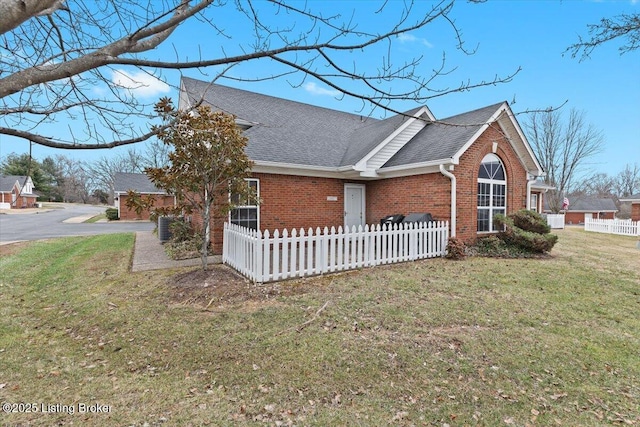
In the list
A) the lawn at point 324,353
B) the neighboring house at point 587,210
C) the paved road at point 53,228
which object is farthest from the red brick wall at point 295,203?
the neighboring house at point 587,210

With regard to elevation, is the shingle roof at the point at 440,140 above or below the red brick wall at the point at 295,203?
above

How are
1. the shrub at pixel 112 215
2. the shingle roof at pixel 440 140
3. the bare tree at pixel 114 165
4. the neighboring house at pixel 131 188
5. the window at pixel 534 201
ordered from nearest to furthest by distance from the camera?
the shingle roof at pixel 440 140
the window at pixel 534 201
the shrub at pixel 112 215
the neighboring house at pixel 131 188
the bare tree at pixel 114 165

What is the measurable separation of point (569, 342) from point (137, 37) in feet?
20.4

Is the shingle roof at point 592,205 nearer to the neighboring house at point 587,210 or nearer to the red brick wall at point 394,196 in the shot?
the neighboring house at point 587,210

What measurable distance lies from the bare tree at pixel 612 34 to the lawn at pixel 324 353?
13.3 feet

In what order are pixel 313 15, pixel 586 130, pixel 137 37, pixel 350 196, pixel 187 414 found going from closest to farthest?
pixel 137 37 → pixel 187 414 → pixel 313 15 → pixel 350 196 → pixel 586 130

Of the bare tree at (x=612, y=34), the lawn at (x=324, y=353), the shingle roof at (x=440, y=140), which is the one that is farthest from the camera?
the shingle roof at (x=440, y=140)

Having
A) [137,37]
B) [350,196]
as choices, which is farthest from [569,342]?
[350,196]

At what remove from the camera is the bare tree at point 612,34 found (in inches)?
157

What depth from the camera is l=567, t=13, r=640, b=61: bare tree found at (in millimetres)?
4000

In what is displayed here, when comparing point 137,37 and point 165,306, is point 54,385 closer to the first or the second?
point 165,306

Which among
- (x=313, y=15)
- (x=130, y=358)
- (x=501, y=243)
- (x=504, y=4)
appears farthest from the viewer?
(x=501, y=243)

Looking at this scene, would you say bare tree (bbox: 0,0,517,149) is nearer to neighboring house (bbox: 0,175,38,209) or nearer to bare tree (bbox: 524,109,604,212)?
bare tree (bbox: 524,109,604,212)

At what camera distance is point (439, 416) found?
284 cm
